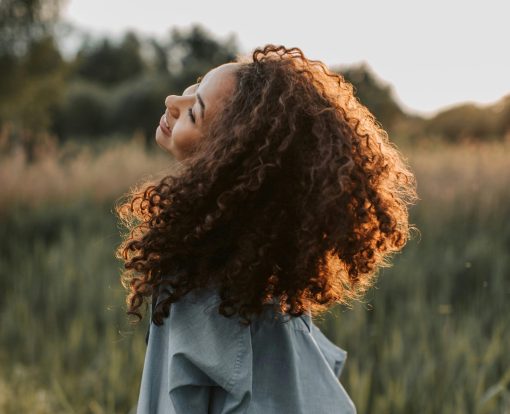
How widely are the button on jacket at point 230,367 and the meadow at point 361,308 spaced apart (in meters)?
0.42

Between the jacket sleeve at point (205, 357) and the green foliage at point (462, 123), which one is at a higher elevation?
the green foliage at point (462, 123)

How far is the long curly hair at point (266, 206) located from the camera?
1406 mm

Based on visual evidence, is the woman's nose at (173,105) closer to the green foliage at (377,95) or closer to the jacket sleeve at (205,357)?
the jacket sleeve at (205,357)

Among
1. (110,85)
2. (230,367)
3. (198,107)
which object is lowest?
(230,367)

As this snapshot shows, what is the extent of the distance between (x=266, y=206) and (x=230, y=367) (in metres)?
0.34

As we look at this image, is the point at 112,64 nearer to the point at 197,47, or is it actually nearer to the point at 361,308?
the point at 197,47

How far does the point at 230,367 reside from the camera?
135 centimetres

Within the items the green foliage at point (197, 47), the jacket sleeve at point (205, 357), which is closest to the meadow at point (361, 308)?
the jacket sleeve at point (205, 357)

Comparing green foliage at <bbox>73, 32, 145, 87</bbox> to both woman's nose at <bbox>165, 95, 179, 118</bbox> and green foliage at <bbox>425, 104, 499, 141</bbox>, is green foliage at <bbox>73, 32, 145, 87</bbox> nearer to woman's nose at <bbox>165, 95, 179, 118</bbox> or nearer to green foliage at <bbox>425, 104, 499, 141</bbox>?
green foliage at <bbox>425, 104, 499, 141</bbox>

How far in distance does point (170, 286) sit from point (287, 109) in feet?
1.52

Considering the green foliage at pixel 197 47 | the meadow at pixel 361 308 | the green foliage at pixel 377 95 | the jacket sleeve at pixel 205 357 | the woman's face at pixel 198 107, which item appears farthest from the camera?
the green foliage at pixel 197 47

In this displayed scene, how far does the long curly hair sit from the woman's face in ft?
0.10

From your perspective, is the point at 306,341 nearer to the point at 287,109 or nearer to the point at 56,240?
the point at 287,109

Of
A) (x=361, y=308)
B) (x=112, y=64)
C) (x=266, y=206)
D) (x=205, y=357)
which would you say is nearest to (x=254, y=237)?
(x=266, y=206)
